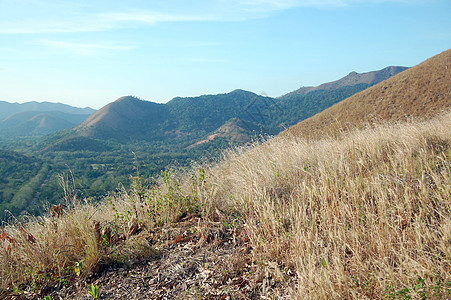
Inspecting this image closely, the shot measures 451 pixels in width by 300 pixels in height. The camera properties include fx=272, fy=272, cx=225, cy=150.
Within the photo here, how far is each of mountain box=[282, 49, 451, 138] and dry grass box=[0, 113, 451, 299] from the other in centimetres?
2019

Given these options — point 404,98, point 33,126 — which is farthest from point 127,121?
point 404,98

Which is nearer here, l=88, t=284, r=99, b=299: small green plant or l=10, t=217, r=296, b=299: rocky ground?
l=10, t=217, r=296, b=299: rocky ground

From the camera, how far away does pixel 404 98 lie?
27.4 meters

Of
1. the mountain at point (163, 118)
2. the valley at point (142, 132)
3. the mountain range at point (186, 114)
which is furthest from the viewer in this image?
the mountain at point (163, 118)

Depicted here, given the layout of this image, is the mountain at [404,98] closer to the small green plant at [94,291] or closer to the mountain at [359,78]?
the small green plant at [94,291]

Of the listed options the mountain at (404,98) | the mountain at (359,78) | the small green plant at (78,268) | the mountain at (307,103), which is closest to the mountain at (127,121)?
the mountain at (307,103)

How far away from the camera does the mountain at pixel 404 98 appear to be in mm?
24656

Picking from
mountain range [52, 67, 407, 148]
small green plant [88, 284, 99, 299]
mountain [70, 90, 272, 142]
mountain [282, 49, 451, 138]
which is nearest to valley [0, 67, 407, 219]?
mountain [70, 90, 272, 142]

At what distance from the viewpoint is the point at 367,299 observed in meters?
1.64

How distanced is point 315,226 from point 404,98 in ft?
102

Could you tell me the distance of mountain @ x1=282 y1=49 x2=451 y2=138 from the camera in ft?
80.9

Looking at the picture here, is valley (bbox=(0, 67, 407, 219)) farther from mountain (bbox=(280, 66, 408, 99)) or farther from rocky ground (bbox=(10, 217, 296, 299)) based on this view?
rocky ground (bbox=(10, 217, 296, 299))

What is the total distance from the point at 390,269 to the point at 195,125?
367 ft

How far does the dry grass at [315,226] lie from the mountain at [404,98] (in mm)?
20195
